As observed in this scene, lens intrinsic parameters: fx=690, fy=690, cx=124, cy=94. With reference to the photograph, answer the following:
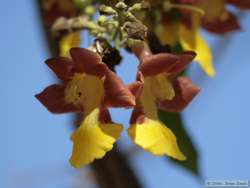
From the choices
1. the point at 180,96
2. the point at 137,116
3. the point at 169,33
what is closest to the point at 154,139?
the point at 137,116

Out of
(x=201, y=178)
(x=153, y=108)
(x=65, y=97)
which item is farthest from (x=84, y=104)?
(x=201, y=178)

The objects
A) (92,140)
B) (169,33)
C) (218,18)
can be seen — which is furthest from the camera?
(218,18)

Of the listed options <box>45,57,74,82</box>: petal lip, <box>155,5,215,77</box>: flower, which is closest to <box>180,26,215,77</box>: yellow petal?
<box>155,5,215,77</box>: flower

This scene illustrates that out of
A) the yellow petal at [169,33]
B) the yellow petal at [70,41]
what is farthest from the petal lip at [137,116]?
the yellow petal at [70,41]

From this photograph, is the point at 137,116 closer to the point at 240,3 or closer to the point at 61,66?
the point at 61,66

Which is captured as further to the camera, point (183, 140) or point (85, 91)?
point (183, 140)

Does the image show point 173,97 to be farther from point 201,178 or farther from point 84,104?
point 201,178
